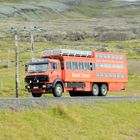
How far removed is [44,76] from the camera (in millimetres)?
38094

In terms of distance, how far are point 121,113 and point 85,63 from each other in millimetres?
15369

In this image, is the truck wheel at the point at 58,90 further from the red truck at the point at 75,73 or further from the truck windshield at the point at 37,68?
the truck windshield at the point at 37,68

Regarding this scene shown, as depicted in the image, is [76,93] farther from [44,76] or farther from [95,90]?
[44,76]

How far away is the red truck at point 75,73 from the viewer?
38.6m

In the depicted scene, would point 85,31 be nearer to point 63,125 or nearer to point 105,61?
point 105,61

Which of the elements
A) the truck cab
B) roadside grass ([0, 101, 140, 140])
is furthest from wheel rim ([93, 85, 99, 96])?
roadside grass ([0, 101, 140, 140])

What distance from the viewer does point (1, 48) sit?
467ft

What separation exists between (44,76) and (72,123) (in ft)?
47.3

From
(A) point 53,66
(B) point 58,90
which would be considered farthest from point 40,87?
(A) point 53,66

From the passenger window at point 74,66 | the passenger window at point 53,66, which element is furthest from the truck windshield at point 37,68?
the passenger window at point 74,66

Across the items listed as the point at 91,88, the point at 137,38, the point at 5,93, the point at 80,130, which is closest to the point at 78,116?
the point at 80,130

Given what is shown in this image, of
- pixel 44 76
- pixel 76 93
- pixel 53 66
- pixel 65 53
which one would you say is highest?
pixel 65 53

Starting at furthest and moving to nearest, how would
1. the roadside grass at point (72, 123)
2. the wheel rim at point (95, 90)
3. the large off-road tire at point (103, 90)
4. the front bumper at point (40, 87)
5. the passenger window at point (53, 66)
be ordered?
the large off-road tire at point (103, 90), the wheel rim at point (95, 90), the passenger window at point (53, 66), the front bumper at point (40, 87), the roadside grass at point (72, 123)

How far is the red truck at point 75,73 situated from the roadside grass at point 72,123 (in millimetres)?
9648
